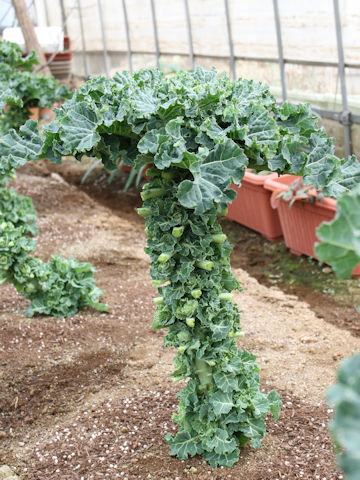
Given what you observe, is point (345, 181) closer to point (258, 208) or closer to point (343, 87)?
point (343, 87)

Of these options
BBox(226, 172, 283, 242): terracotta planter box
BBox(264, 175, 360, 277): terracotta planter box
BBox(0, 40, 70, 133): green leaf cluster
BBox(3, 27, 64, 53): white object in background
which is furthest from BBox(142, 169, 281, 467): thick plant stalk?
BBox(3, 27, 64, 53): white object in background

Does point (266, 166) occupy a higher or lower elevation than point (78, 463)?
higher

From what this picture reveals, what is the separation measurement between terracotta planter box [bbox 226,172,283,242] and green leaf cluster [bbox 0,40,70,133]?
1.74m

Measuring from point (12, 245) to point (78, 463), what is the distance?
1.46 m

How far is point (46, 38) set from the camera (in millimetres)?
10164

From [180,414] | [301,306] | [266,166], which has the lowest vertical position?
[301,306]

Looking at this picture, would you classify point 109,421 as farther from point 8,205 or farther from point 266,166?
point 8,205

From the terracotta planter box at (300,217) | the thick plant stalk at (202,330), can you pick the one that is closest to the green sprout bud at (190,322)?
the thick plant stalk at (202,330)

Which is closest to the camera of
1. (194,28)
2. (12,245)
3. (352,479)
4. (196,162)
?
(352,479)

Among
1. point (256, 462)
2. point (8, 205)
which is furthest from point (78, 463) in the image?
point (8, 205)

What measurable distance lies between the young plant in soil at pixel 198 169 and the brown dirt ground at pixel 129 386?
0.20 metres

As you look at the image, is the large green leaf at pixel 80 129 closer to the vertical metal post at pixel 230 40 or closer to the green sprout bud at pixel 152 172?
the green sprout bud at pixel 152 172

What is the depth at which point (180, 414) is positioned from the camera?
2473mm

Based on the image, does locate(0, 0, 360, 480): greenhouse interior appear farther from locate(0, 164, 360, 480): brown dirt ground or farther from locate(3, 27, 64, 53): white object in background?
locate(3, 27, 64, 53): white object in background
